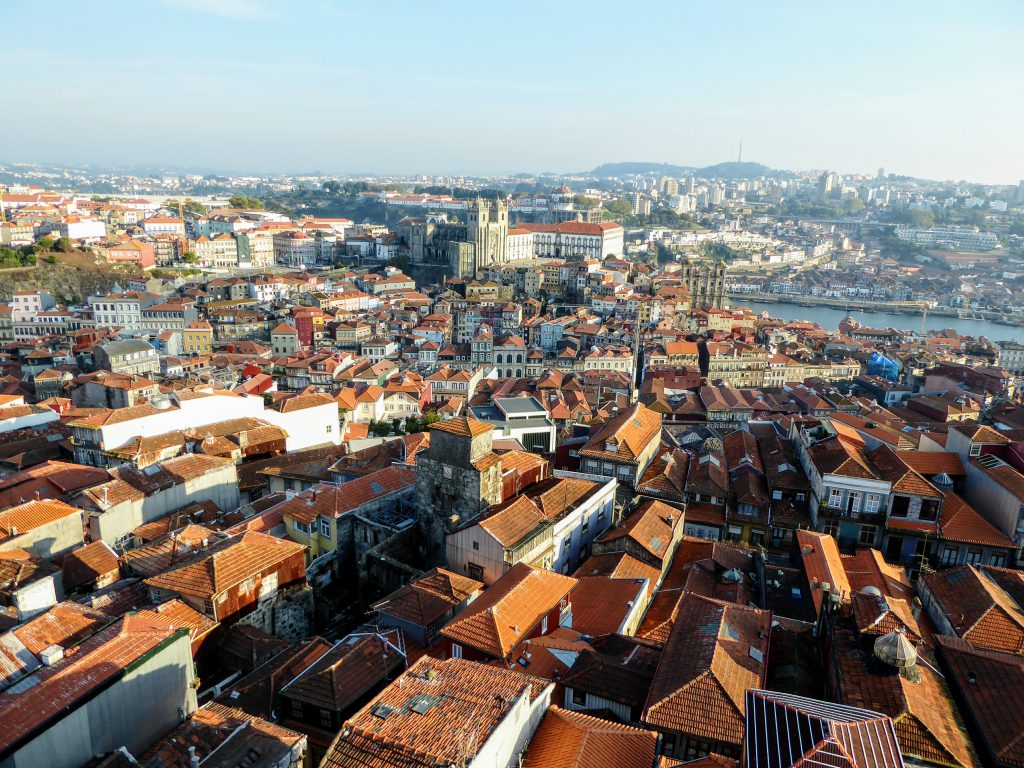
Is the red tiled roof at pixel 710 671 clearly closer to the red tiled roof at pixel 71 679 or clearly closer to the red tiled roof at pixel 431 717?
the red tiled roof at pixel 431 717

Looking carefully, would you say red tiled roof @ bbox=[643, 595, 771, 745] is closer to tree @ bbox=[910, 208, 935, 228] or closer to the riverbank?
the riverbank

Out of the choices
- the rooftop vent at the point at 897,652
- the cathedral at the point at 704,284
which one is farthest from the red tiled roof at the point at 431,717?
the cathedral at the point at 704,284

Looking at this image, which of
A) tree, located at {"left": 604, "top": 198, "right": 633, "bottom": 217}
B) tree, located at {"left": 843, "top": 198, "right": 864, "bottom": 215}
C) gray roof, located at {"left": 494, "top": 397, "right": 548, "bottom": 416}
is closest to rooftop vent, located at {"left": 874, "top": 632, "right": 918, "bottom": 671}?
gray roof, located at {"left": 494, "top": 397, "right": 548, "bottom": 416}

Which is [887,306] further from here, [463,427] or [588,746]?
[588,746]

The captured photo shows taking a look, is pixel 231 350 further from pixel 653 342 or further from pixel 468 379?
pixel 653 342

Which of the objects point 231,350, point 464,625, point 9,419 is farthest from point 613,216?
point 464,625

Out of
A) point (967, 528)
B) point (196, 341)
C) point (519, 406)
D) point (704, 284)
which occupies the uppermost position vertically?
point (519, 406)

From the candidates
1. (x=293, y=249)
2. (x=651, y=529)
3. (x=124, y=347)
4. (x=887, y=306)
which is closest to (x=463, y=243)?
(x=293, y=249)
